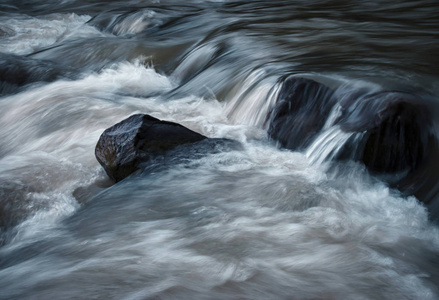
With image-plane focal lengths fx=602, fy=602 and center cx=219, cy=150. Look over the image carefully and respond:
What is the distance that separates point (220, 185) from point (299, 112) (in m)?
1.03

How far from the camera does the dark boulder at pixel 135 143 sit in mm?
4246

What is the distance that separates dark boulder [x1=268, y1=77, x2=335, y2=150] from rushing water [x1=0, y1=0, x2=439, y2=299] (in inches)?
3.4

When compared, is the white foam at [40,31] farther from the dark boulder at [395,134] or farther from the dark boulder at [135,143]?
the dark boulder at [395,134]

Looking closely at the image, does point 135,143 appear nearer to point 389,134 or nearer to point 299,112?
point 299,112

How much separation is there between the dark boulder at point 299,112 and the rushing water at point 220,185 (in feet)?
0.28

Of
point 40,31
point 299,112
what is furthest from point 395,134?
point 40,31

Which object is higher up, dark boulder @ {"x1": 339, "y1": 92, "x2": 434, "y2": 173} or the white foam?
dark boulder @ {"x1": 339, "y1": 92, "x2": 434, "y2": 173}

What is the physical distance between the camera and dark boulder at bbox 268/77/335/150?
14.8ft

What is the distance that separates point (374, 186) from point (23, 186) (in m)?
2.37

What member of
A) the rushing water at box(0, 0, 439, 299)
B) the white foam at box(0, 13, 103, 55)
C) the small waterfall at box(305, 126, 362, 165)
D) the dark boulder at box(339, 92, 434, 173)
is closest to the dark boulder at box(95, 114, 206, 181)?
the rushing water at box(0, 0, 439, 299)

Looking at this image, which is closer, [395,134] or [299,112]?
[395,134]

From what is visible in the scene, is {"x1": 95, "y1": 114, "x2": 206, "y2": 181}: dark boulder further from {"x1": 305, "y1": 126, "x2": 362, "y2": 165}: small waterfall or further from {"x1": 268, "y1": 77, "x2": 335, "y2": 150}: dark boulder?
{"x1": 305, "y1": 126, "x2": 362, "y2": 165}: small waterfall

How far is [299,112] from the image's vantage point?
4.67 m

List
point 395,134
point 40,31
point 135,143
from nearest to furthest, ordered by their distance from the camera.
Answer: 1. point 395,134
2. point 135,143
3. point 40,31
